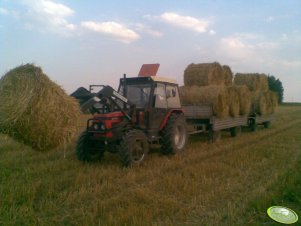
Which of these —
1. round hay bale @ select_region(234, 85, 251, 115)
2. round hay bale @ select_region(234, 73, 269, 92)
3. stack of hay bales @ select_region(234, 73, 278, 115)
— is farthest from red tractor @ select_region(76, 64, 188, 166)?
round hay bale @ select_region(234, 73, 269, 92)

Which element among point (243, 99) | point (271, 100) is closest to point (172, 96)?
point (243, 99)

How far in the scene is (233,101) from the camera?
11.7 metres

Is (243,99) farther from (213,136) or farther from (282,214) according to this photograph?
(282,214)

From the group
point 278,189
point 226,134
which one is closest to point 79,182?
point 278,189

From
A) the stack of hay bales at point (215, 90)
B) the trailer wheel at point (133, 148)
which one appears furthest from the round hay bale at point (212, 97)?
the trailer wheel at point (133, 148)

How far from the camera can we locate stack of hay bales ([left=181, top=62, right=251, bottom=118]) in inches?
425

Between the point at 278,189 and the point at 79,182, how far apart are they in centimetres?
339

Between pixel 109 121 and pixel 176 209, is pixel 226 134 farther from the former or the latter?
pixel 176 209

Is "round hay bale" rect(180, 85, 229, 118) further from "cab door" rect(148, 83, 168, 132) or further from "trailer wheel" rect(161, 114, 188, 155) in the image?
"cab door" rect(148, 83, 168, 132)

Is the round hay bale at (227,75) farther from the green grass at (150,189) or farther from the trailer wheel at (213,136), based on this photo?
the green grass at (150,189)

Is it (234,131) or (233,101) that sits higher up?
(233,101)

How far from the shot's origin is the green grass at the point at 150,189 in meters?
4.35

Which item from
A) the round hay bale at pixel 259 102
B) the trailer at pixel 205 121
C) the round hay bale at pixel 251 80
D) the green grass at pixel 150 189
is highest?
the round hay bale at pixel 251 80

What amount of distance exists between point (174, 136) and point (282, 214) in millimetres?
4532
